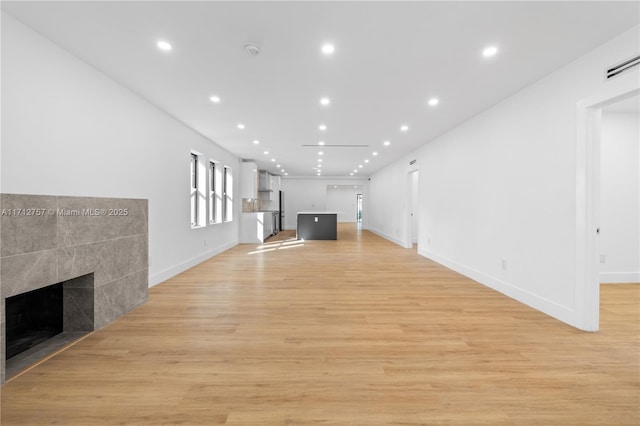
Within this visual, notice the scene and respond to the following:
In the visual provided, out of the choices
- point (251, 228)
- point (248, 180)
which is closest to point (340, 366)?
point (251, 228)

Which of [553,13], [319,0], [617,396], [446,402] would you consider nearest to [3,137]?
[319,0]

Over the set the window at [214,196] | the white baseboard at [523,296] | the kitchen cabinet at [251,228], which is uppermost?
the window at [214,196]

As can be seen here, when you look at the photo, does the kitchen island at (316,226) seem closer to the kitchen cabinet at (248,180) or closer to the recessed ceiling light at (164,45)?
the kitchen cabinet at (248,180)

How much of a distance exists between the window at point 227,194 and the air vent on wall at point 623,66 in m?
7.38

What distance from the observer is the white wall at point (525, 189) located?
2.87 metres

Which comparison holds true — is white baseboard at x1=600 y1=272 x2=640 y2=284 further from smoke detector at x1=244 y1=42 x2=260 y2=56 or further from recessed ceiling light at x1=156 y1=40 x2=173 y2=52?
recessed ceiling light at x1=156 y1=40 x2=173 y2=52

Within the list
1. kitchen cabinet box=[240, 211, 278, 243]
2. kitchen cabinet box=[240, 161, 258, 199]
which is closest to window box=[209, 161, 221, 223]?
kitchen cabinet box=[240, 161, 258, 199]

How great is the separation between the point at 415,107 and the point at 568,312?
3.15 m

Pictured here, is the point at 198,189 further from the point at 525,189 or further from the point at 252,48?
the point at 525,189

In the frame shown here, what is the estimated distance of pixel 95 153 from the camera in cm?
306

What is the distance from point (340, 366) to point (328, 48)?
2.76 metres

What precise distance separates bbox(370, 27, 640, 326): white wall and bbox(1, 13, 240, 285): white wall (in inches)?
199

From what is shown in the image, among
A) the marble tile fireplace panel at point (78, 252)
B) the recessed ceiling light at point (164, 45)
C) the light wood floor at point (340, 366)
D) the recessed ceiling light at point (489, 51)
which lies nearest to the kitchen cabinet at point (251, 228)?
the light wood floor at point (340, 366)

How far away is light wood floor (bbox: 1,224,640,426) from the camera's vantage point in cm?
163
